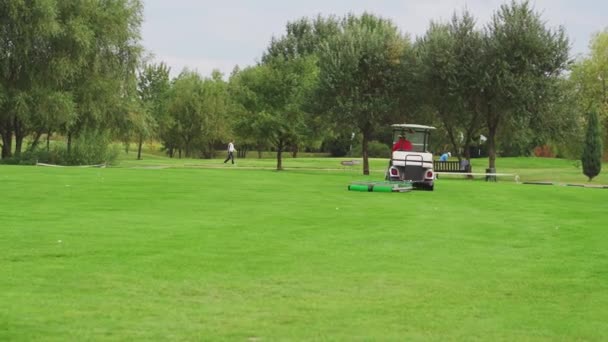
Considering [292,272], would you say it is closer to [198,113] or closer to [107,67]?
[107,67]

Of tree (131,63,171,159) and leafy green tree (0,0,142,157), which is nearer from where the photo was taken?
leafy green tree (0,0,142,157)

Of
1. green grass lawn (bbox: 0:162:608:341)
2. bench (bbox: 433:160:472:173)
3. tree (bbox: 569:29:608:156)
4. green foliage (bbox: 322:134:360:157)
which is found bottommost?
green grass lawn (bbox: 0:162:608:341)

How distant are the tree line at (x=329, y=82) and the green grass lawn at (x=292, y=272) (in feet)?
82.2

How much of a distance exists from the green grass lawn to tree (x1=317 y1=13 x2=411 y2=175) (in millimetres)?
27071

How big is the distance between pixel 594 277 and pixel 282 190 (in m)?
14.8

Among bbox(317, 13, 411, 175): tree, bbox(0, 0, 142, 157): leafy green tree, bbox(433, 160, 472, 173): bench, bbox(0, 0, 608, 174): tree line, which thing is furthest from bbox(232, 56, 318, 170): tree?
bbox(433, 160, 472, 173): bench

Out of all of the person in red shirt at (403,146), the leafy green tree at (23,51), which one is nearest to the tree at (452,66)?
the person in red shirt at (403,146)

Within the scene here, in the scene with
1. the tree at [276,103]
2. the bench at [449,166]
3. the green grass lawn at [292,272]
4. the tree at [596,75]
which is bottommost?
the green grass lawn at [292,272]

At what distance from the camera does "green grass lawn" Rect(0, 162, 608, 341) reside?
6.82 metres

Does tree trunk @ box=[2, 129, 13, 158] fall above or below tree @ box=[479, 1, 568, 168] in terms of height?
below

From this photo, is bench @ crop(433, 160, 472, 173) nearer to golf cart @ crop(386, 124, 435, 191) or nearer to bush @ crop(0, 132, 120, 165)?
golf cart @ crop(386, 124, 435, 191)

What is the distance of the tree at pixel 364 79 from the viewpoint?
45312 mm

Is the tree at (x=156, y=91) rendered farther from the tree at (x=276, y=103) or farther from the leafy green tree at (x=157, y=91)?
the tree at (x=276, y=103)

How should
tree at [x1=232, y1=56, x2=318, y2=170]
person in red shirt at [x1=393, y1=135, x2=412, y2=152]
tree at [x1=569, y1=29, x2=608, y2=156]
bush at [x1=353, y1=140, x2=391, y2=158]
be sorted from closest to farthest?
person in red shirt at [x1=393, y1=135, x2=412, y2=152] < tree at [x1=232, y1=56, x2=318, y2=170] < tree at [x1=569, y1=29, x2=608, y2=156] < bush at [x1=353, y1=140, x2=391, y2=158]
